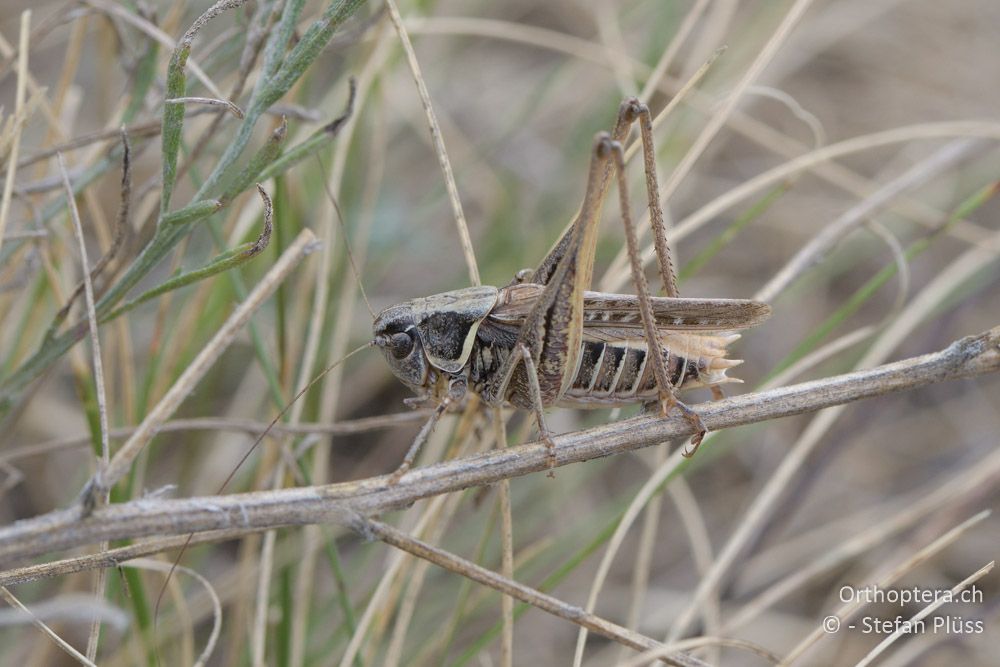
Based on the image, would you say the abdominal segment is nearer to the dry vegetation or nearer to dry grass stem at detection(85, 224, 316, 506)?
the dry vegetation

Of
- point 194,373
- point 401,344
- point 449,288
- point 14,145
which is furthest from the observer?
point 449,288

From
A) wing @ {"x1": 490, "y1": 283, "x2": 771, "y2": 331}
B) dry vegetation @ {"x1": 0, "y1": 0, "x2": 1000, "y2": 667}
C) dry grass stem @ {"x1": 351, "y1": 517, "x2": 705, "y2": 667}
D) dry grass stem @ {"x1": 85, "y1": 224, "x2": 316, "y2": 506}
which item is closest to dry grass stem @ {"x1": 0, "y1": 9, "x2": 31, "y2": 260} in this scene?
dry vegetation @ {"x1": 0, "y1": 0, "x2": 1000, "y2": 667}

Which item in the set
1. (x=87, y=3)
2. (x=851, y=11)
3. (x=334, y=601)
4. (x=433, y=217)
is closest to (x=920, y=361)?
(x=334, y=601)

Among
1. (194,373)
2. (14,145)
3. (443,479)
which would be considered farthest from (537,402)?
(14,145)

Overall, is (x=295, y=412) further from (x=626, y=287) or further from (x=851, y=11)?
(x=851, y=11)

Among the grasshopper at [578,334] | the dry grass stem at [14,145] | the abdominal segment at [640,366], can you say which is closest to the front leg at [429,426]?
the grasshopper at [578,334]

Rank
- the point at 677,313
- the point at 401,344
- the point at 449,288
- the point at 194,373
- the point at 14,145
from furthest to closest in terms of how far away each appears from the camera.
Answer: the point at 449,288 < the point at 401,344 < the point at 677,313 < the point at 14,145 < the point at 194,373

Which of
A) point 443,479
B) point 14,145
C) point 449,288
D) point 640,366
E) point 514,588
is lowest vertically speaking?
point 514,588

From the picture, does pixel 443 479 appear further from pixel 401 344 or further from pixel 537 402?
pixel 401 344
